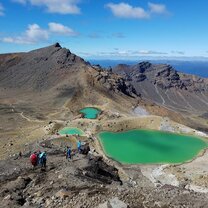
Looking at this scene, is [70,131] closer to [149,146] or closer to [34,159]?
[149,146]

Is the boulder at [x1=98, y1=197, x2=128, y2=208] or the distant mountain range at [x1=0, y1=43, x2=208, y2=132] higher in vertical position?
the boulder at [x1=98, y1=197, x2=128, y2=208]

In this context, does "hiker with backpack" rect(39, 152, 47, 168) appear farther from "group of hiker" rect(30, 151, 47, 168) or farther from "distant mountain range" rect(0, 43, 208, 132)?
"distant mountain range" rect(0, 43, 208, 132)

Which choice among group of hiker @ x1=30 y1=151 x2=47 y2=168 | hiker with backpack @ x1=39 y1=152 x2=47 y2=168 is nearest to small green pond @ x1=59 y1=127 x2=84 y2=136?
group of hiker @ x1=30 y1=151 x2=47 y2=168

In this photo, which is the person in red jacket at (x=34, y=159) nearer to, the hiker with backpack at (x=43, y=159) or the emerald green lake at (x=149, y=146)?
the hiker with backpack at (x=43, y=159)

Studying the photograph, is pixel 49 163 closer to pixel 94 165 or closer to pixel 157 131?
pixel 94 165

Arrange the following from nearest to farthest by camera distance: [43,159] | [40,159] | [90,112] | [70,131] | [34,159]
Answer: [43,159] < [34,159] < [40,159] < [70,131] < [90,112]

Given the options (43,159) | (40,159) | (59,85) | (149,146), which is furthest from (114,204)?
(59,85)

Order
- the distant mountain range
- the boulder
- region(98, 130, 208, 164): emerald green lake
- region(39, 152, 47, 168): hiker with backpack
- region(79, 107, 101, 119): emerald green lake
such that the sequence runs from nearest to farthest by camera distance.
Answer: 1. the boulder
2. region(39, 152, 47, 168): hiker with backpack
3. region(98, 130, 208, 164): emerald green lake
4. region(79, 107, 101, 119): emerald green lake
5. the distant mountain range

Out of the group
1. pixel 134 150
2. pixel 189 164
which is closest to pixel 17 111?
pixel 134 150
